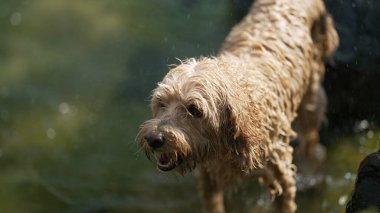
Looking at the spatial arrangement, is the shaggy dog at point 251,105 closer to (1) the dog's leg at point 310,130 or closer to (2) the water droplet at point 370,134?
(1) the dog's leg at point 310,130

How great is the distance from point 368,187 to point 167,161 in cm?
139

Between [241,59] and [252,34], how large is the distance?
0.54 meters

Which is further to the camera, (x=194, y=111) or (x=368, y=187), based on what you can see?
(x=194, y=111)

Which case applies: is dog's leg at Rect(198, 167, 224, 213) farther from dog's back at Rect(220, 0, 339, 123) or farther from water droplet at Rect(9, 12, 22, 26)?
water droplet at Rect(9, 12, 22, 26)

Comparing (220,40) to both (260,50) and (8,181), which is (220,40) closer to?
(260,50)

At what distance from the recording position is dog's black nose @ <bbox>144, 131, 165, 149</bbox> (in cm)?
428

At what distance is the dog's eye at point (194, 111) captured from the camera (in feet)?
14.6

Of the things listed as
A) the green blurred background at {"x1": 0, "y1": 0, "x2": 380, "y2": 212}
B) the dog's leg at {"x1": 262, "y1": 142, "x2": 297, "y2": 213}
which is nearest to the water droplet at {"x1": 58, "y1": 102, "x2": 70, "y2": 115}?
the green blurred background at {"x1": 0, "y1": 0, "x2": 380, "y2": 212}

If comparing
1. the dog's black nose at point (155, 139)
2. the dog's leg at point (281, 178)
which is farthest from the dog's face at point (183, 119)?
the dog's leg at point (281, 178)

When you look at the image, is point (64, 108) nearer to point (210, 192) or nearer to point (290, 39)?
point (210, 192)

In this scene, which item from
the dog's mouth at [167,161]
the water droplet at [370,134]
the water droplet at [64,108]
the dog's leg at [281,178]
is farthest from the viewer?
the water droplet at [64,108]

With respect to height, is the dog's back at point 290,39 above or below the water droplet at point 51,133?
below

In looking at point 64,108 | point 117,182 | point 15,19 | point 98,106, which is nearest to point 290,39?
point 117,182

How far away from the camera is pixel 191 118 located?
447cm
